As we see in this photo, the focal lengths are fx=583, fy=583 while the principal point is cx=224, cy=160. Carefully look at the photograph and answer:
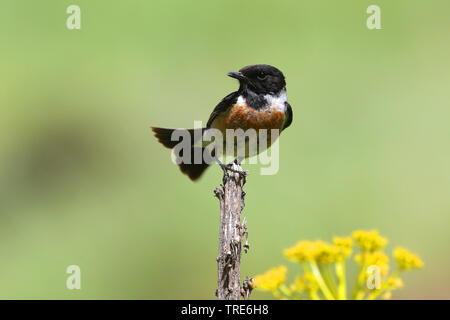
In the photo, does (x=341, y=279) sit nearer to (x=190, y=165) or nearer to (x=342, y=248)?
(x=342, y=248)

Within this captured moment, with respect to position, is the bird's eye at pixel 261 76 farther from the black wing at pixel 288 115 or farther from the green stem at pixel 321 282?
the green stem at pixel 321 282

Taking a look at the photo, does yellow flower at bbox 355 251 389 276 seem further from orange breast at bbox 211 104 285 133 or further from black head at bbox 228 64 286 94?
black head at bbox 228 64 286 94

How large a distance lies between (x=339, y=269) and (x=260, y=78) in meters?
2.61

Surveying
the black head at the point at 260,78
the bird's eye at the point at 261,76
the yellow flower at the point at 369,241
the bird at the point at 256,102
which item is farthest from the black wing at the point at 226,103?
the yellow flower at the point at 369,241

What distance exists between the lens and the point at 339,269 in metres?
2.49

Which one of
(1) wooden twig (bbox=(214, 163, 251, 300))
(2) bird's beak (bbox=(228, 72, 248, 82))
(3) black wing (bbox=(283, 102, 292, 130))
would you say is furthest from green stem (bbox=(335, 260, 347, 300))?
(3) black wing (bbox=(283, 102, 292, 130))

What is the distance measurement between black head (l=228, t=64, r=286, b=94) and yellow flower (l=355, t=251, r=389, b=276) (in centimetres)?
256

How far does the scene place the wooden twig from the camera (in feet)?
9.75

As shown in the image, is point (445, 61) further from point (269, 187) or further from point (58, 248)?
point (58, 248)

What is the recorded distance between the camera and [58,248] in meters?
7.42

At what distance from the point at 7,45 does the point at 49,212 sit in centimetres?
347

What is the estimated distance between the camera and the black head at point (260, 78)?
4.81 m

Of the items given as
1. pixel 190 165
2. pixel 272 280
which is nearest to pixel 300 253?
pixel 272 280
